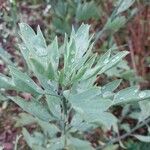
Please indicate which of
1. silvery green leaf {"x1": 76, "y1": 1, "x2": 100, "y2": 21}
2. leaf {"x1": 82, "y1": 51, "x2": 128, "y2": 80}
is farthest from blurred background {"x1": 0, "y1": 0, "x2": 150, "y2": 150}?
leaf {"x1": 82, "y1": 51, "x2": 128, "y2": 80}

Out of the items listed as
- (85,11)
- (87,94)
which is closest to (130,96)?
(87,94)

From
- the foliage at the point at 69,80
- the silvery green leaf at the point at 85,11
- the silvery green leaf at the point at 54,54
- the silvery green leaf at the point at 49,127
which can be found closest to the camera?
the foliage at the point at 69,80

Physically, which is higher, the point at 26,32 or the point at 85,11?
the point at 85,11

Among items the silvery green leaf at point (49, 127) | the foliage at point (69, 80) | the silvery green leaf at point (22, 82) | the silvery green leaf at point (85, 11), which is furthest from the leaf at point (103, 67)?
the silvery green leaf at point (85, 11)

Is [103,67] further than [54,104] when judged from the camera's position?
No

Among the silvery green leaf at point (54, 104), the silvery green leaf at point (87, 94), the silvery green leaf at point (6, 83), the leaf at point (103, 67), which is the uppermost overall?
the leaf at point (103, 67)

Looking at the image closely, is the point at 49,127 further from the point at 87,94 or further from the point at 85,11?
the point at 87,94

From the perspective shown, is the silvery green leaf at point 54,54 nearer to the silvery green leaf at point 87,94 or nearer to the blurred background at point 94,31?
the silvery green leaf at point 87,94
